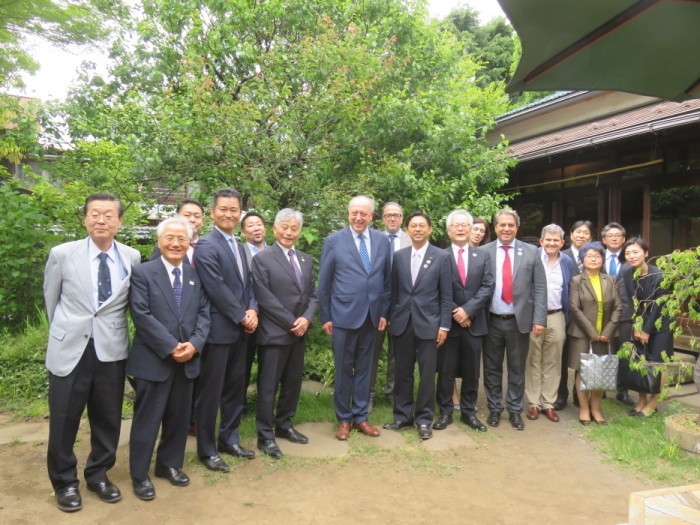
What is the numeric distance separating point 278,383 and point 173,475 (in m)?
1.09

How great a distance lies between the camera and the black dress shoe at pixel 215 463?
3654 millimetres

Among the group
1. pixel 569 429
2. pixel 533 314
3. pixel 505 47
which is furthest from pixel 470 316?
pixel 505 47

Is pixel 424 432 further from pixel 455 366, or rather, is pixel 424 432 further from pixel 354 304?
pixel 354 304

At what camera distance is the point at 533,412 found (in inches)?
199

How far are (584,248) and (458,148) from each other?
127 inches

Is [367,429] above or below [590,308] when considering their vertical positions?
below

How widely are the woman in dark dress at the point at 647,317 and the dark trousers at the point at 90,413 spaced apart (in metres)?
4.85

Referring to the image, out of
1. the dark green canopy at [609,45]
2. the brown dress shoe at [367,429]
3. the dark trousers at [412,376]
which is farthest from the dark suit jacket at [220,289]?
the dark green canopy at [609,45]

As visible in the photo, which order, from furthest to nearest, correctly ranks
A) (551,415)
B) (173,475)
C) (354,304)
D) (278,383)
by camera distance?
(551,415) < (354,304) < (278,383) < (173,475)

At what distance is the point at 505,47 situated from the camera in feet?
63.4


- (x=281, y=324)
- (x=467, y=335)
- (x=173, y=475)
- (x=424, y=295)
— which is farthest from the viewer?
(x=467, y=335)

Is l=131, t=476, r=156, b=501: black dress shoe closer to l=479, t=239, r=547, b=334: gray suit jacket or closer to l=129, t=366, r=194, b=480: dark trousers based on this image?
l=129, t=366, r=194, b=480: dark trousers

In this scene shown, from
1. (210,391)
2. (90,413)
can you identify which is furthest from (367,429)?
(90,413)

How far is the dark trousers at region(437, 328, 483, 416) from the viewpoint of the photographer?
4766mm
